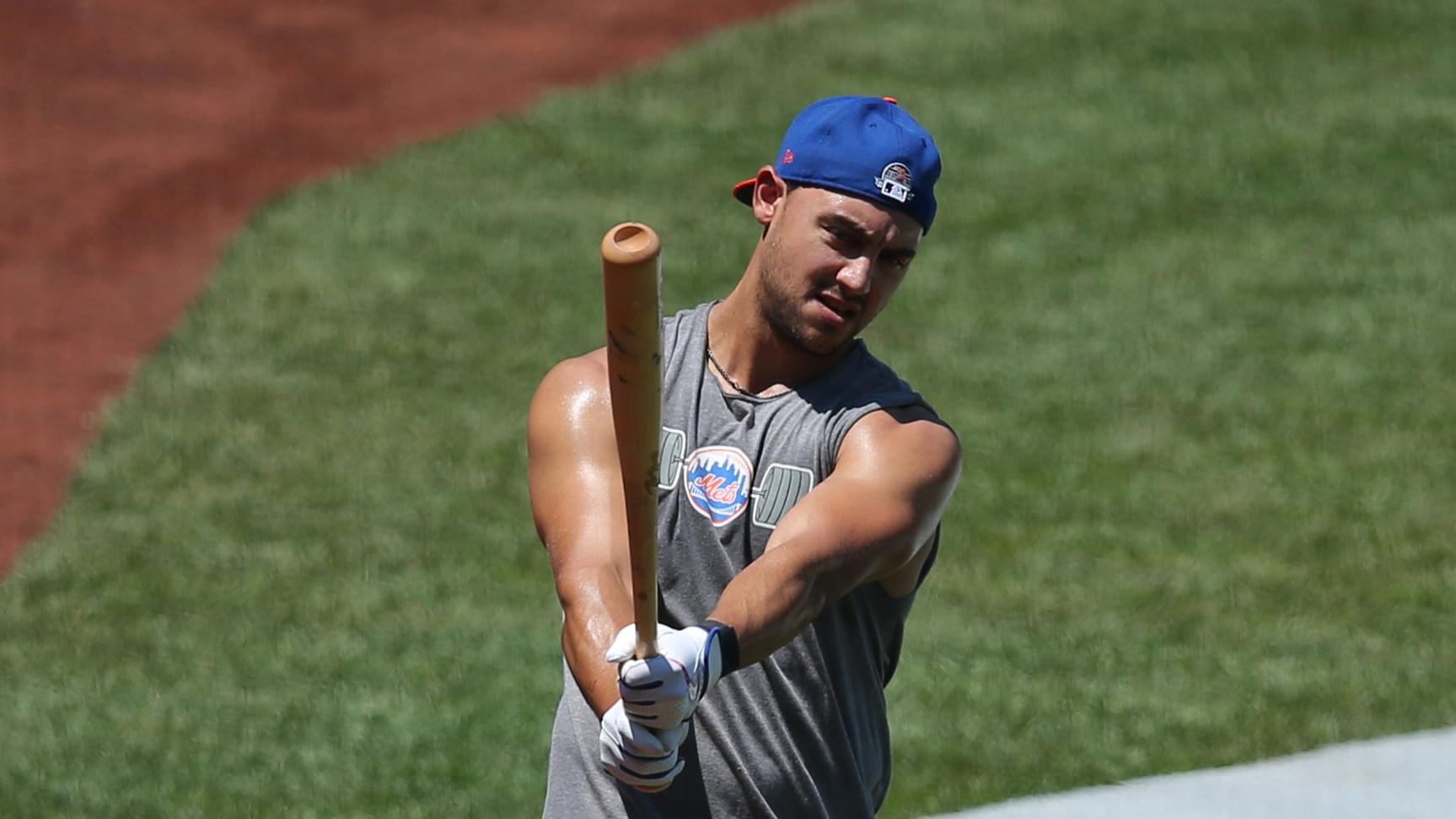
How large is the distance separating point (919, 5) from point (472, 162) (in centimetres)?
350

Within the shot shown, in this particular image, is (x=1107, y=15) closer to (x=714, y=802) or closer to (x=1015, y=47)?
(x=1015, y=47)

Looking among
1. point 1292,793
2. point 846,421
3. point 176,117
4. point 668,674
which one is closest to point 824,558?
point 846,421

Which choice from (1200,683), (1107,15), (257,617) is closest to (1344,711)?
(1200,683)

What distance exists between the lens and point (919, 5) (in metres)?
13.6

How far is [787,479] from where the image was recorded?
3.46 meters

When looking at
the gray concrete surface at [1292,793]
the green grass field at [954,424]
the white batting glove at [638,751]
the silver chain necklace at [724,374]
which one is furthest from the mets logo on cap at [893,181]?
the green grass field at [954,424]

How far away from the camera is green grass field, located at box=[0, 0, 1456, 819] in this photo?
265 inches

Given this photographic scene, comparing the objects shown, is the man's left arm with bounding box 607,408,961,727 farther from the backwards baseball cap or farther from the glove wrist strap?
the backwards baseball cap

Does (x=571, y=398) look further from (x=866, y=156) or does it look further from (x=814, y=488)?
(x=866, y=156)

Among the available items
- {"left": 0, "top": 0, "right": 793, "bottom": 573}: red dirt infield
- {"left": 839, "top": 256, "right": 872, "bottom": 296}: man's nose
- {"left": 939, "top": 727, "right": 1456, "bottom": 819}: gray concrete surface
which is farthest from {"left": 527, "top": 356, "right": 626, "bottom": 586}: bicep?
{"left": 0, "top": 0, "right": 793, "bottom": 573}: red dirt infield

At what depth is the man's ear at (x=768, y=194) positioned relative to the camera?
3.64 m

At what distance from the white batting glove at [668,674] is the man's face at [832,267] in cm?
65

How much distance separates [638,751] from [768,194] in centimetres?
111

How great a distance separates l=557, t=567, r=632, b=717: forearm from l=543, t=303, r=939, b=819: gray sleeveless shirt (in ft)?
0.60
